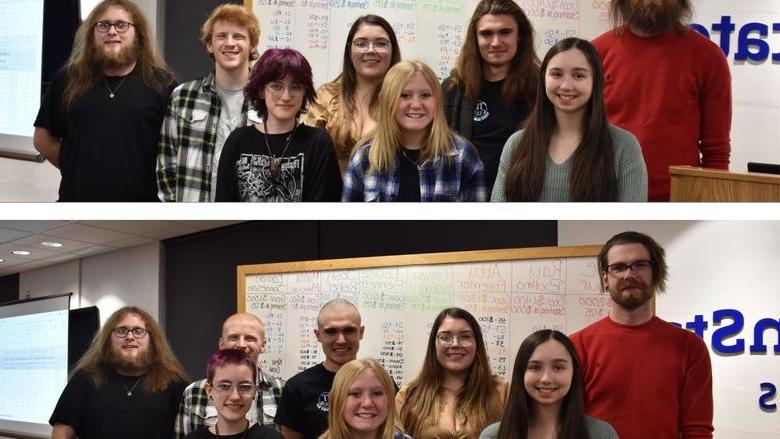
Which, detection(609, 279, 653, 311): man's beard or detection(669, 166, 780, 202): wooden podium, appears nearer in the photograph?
detection(669, 166, 780, 202): wooden podium

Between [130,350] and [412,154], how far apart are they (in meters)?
0.96

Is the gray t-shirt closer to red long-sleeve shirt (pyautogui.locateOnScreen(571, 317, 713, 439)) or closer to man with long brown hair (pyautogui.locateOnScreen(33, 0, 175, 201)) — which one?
man with long brown hair (pyautogui.locateOnScreen(33, 0, 175, 201))

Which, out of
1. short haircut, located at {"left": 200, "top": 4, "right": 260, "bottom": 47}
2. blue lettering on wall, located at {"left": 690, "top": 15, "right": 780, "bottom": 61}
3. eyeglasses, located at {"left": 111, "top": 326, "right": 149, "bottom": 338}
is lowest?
eyeglasses, located at {"left": 111, "top": 326, "right": 149, "bottom": 338}

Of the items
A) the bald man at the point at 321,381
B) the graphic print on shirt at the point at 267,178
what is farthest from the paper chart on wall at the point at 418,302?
the graphic print on shirt at the point at 267,178

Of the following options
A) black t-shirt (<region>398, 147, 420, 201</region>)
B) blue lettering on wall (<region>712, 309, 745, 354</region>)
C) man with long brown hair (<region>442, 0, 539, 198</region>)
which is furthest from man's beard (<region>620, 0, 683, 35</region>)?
blue lettering on wall (<region>712, 309, 745, 354</region>)

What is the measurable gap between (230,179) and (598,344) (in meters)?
0.91

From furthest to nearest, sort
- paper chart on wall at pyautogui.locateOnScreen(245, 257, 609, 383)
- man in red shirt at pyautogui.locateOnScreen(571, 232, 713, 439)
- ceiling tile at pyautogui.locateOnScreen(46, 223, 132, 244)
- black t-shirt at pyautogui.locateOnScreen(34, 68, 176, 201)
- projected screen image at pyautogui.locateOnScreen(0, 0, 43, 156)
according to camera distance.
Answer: paper chart on wall at pyautogui.locateOnScreen(245, 257, 609, 383) < ceiling tile at pyautogui.locateOnScreen(46, 223, 132, 244) < projected screen image at pyautogui.locateOnScreen(0, 0, 43, 156) < black t-shirt at pyautogui.locateOnScreen(34, 68, 176, 201) < man in red shirt at pyautogui.locateOnScreen(571, 232, 713, 439)

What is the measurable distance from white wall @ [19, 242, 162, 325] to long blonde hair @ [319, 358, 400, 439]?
1.70 m

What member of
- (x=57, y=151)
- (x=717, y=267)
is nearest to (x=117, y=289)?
(x=57, y=151)

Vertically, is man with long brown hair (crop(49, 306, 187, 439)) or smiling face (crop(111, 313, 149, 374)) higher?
smiling face (crop(111, 313, 149, 374))

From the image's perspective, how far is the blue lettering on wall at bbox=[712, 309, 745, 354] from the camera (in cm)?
388

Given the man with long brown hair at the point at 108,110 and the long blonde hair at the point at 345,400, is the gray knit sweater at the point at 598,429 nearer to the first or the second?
the long blonde hair at the point at 345,400

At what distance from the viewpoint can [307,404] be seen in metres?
2.72

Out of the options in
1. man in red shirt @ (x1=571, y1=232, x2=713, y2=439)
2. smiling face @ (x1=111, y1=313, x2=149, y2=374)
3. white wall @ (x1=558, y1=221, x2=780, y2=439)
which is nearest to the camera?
man in red shirt @ (x1=571, y1=232, x2=713, y2=439)
